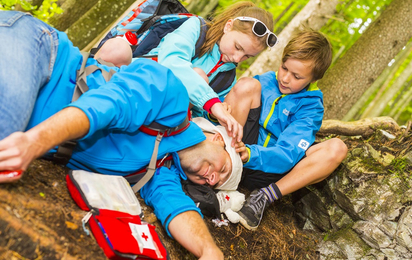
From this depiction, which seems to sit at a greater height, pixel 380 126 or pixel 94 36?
pixel 380 126

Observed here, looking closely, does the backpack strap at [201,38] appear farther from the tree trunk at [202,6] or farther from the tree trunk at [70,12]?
the tree trunk at [202,6]

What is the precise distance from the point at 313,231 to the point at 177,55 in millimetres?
2531

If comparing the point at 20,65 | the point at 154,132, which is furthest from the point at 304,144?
the point at 20,65

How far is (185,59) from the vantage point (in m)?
2.83

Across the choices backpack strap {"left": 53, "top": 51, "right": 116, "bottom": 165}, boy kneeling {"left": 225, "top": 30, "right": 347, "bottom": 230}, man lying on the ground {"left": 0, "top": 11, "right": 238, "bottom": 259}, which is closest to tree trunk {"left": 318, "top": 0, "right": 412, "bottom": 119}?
boy kneeling {"left": 225, "top": 30, "right": 347, "bottom": 230}

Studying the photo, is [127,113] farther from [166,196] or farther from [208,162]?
[208,162]

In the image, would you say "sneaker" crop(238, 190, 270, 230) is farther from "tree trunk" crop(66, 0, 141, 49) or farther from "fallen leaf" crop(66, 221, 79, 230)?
"tree trunk" crop(66, 0, 141, 49)

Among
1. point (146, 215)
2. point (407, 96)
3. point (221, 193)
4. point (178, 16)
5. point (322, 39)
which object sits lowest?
point (146, 215)

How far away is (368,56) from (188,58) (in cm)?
346

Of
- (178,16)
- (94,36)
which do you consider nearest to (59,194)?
(178,16)

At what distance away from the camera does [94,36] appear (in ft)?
16.5

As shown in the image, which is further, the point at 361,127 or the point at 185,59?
the point at 361,127

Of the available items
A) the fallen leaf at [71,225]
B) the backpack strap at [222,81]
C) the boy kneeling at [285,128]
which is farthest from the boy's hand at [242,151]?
the fallen leaf at [71,225]

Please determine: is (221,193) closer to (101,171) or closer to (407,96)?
(101,171)
